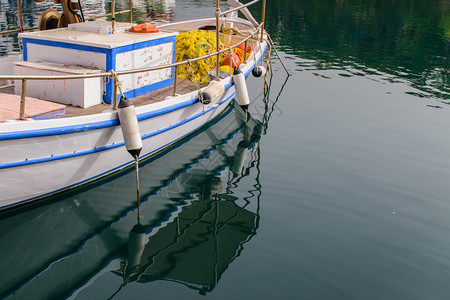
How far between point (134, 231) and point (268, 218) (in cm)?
229

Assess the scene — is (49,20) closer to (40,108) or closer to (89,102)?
(89,102)

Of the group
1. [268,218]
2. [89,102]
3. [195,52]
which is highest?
[195,52]

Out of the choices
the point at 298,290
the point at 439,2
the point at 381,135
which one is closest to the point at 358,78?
the point at 381,135

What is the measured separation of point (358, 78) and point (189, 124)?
9585mm

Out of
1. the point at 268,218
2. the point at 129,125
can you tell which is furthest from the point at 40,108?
the point at 268,218

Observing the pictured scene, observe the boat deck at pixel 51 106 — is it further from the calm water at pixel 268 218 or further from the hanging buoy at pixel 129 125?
the calm water at pixel 268 218

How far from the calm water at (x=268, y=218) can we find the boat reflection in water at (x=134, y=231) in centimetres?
3

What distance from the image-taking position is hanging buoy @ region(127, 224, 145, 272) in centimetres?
687

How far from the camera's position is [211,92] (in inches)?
404

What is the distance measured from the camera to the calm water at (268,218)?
6480 millimetres

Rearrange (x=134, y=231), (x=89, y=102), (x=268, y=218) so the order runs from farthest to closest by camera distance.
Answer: (x=89, y=102) → (x=268, y=218) → (x=134, y=231)

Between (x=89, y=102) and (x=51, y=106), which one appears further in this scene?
(x=89, y=102)

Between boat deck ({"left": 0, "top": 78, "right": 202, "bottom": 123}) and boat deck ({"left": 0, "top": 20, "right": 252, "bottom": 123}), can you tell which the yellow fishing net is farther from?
boat deck ({"left": 0, "top": 78, "right": 202, "bottom": 123})

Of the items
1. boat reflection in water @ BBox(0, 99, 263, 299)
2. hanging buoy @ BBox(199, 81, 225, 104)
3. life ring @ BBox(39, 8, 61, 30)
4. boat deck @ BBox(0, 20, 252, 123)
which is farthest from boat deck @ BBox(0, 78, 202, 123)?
life ring @ BBox(39, 8, 61, 30)
